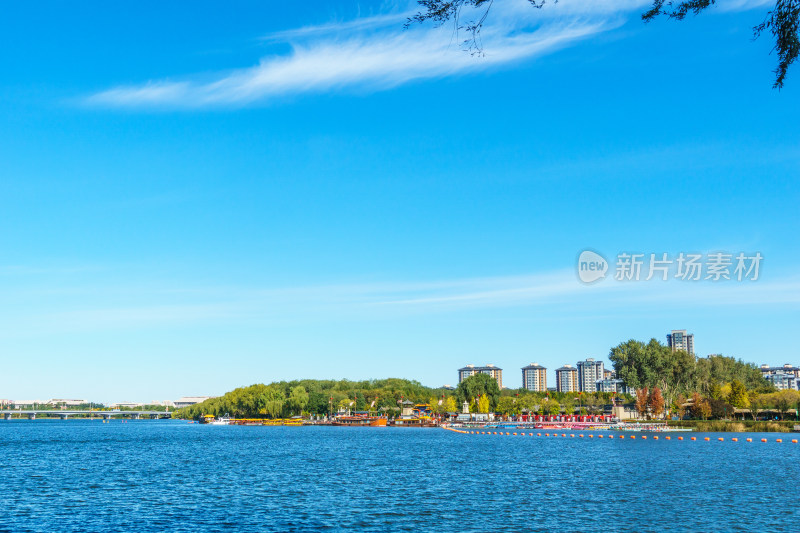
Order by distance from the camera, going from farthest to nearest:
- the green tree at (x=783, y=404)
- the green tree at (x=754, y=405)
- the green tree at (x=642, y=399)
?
the green tree at (x=642, y=399) → the green tree at (x=754, y=405) → the green tree at (x=783, y=404)

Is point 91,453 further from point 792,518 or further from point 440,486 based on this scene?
point 792,518

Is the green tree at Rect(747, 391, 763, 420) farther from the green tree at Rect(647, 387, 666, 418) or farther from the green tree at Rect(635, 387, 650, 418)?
the green tree at Rect(635, 387, 650, 418)

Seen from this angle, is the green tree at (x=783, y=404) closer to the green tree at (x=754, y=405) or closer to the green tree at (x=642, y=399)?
the green tree at (x=754, y=405)

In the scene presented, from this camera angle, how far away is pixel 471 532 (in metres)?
34.4

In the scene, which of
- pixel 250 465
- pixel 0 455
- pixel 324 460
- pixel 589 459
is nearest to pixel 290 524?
pixel 250 465

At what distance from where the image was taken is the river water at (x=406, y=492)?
37125 mm

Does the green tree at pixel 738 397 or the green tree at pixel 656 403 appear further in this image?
the green tree at pixel 656 403

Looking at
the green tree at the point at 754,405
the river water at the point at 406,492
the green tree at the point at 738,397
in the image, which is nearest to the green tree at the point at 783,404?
the green tree at the point at 754,405

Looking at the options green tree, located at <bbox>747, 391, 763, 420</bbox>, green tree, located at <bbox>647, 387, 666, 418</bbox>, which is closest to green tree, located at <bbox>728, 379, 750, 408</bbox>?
green tree, located at <bbox>747, 391, 763, 420</bbox>

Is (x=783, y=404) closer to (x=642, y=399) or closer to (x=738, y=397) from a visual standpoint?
(x=738, y=397)

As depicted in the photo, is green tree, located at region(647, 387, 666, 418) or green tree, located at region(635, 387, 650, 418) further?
green tree, located at region(635, 387, 650, 418)

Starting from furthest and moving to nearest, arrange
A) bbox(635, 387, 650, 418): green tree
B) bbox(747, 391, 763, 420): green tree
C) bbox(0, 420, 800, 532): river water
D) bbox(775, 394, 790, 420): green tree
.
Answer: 1. bbox(635, 387, 650, 418): green tree
2. bbox(747, 391, 763, 420): green tree
3. bbox(775, 394, 790, 420): green tree
4. bbox(0, 420, 800, 532): river water

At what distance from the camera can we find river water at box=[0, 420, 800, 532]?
122 feet

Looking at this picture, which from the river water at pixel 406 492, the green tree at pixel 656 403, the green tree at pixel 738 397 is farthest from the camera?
the green tree at pixel 656 403
